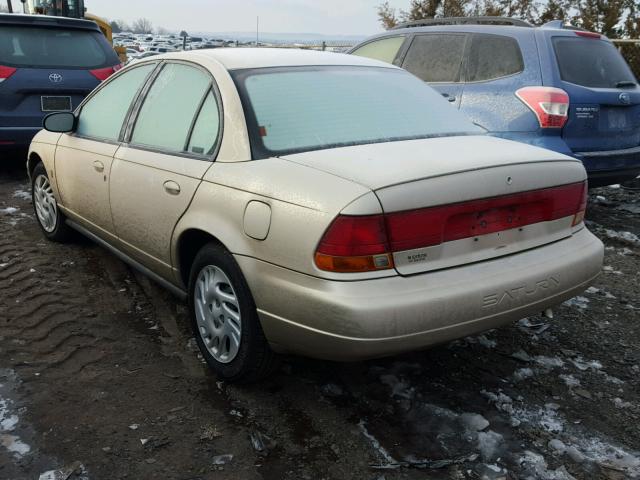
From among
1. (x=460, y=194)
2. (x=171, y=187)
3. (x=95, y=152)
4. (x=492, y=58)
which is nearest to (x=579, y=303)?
(x=460, y=194)

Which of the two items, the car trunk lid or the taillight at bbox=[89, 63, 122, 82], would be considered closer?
the car trunk lid

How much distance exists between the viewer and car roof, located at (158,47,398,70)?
10.8 ft

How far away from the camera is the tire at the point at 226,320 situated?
2.75 metres

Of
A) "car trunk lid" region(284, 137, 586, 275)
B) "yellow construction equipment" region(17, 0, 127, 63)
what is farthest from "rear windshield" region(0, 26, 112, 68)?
"yellow construction equipment" region(17, 0, 127, 63)

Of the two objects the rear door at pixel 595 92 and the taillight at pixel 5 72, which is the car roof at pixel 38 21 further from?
the rear door at pixel 595 92

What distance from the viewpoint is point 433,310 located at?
7.85ft

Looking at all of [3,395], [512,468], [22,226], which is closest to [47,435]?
[3,395]

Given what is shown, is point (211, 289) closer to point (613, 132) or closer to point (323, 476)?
point (323, 476)

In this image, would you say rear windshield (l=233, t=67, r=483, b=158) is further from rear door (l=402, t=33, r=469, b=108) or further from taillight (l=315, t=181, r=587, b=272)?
rear door (l=402, t=33, r=469, b=108)

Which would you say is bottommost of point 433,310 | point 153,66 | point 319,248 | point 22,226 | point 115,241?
point 22,226

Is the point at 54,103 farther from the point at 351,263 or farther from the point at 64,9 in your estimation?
the point at 64,9

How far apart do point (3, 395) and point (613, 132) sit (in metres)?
5.15

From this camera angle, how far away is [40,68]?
694cm

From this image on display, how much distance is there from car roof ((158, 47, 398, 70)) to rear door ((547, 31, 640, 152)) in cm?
227
